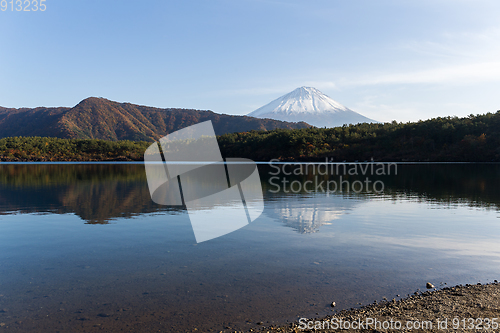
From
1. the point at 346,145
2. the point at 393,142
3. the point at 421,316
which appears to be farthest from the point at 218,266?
the point at 393,142

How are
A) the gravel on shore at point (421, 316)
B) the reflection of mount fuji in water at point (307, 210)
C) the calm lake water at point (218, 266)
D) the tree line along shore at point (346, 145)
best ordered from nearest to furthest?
1. the gravel on shore at point (421, 316)
2. the calm lake water at point (218, 266)
3. the reflection of mount fuji in water at point (307, 210)
4. the tree line along shore at point (346, 145)

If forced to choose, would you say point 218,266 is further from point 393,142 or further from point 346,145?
point 393,142

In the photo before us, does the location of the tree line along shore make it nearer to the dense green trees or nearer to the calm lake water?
the dense green trees

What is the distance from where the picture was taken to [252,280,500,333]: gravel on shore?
4.90 metres

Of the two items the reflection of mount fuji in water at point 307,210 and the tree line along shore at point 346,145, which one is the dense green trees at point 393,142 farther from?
the reflection of mount fuji in water at point 307,210

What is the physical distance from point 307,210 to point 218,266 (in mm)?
8897

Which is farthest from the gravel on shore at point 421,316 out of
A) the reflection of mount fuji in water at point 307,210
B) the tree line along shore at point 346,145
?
the tree line along shore at point 346,145

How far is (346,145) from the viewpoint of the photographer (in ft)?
399

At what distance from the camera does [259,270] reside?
743 centimetres

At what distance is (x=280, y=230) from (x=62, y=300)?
7.01 meters

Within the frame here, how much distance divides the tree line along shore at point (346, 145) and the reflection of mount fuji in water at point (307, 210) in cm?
9733

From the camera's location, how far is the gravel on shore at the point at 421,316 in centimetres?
490

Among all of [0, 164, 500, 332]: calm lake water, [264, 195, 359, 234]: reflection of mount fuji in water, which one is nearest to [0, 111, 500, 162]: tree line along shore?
[264, 195, 359, 234]: reflection of mount fuji in water

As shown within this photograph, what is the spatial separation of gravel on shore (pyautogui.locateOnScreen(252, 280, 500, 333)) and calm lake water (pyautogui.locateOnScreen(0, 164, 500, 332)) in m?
0.33
